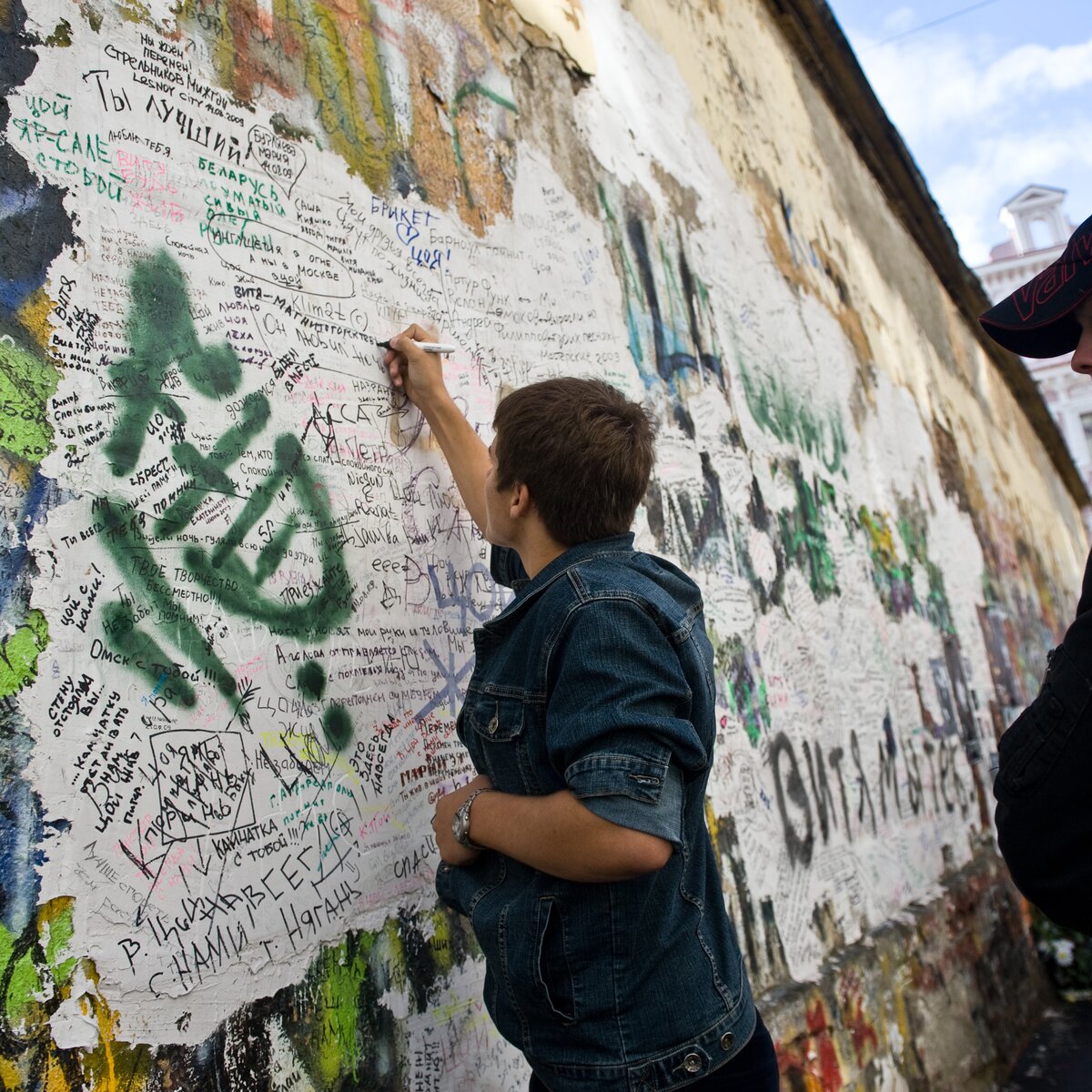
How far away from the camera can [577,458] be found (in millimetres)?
1668

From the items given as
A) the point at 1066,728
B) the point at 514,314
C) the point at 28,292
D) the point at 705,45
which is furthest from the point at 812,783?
the point at 705,45

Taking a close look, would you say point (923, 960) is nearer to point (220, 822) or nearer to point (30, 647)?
point (220, 822)

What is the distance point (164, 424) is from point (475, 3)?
1.81 metres

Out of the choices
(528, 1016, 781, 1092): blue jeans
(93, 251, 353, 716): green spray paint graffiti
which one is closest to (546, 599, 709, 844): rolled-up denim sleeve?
(528, 1016, 781, 1092): blue jeans

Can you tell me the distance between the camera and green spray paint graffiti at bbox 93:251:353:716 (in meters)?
1.74

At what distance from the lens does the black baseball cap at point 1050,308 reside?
1.78 meters

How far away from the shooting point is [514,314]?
285 cm

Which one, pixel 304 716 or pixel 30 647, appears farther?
pixel 304 716

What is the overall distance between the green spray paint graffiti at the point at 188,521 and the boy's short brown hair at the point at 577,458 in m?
0.53

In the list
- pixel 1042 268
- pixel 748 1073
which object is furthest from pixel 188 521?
pixel 1042 268

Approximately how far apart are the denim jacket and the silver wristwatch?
0.14 feet

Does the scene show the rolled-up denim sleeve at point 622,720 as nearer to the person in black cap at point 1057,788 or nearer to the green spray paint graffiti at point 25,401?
the person in black cap at point 1057,788

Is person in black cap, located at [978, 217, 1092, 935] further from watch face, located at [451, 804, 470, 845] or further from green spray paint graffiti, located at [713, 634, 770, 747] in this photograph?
green spray paint graffiti, located at [713, 634, 770, 747]

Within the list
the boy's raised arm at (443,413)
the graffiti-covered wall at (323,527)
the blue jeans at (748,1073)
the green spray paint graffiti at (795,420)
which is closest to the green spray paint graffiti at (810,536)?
the graffiti-covered wall at (323,527)
